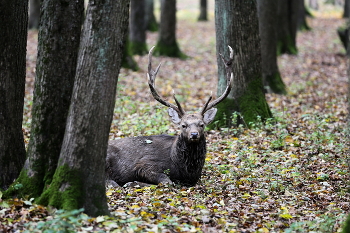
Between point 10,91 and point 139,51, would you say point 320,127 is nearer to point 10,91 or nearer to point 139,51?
point 10,91

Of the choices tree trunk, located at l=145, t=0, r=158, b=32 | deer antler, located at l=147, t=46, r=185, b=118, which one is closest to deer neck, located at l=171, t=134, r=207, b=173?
deer antler, located at l=147, t=46, r=185, b=118

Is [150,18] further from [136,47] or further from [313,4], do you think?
[313,4]

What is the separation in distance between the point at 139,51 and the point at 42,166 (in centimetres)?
1743

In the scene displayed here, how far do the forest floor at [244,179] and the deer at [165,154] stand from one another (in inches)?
15.9

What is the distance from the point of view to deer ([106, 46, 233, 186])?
880 cm

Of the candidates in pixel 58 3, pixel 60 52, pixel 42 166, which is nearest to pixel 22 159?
pixel 42 166

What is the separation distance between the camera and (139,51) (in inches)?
928

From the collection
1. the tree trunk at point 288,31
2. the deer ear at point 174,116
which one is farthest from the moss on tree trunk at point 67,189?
the tree trunk at point 288,31

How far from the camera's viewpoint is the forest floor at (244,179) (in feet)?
20.1

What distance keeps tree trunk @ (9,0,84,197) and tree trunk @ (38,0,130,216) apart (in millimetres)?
470

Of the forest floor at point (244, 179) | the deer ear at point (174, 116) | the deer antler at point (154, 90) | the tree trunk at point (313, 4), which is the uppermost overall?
the tree trunk at point (313, 4)

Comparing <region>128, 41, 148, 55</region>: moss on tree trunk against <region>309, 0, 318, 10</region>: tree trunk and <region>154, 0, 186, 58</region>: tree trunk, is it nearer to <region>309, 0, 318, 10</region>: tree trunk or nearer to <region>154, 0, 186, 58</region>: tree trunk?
<region>154, 0, 186, 58</region>: tree trunk

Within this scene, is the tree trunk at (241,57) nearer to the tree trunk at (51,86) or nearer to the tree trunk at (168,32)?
the tree trunk at (51,86)

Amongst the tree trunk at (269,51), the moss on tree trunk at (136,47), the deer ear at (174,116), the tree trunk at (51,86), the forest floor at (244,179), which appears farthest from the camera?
the moss on tree trunk at (136,47)
